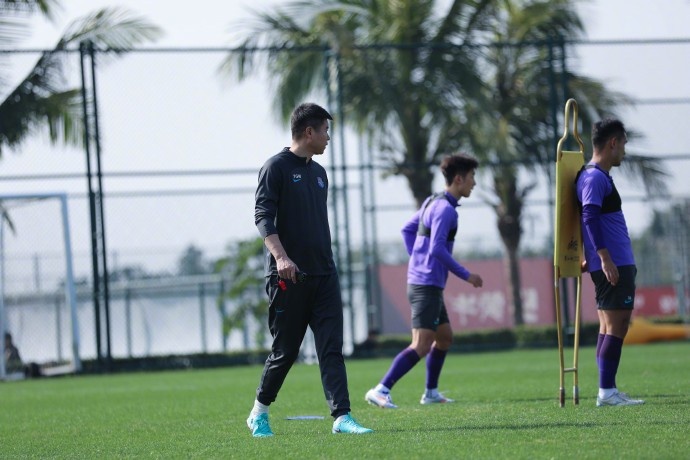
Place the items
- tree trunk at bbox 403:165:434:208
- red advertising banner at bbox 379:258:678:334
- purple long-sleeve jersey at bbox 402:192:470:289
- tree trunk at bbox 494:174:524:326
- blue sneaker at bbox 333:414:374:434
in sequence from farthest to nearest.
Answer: red advertising banner at bbox 379:258:678:334 < tree trunk at bbox 494:174:524:326 < tree trunk at bbox 403:165:434:208 < purple long-sleeve jersey at bbox 402:192:470:289 < blue sneaker at bbox 333:414:374:434

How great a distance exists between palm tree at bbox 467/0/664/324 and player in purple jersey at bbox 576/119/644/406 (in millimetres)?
10557

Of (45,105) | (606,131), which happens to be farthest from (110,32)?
(606,131)

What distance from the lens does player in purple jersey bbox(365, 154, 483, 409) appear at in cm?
938

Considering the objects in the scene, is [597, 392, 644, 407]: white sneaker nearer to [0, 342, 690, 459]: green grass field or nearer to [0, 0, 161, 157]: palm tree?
[0, 342, 690, 459]: green grass field

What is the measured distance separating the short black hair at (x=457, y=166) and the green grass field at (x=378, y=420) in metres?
1.84

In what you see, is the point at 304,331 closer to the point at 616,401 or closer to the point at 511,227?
the point at 616,401

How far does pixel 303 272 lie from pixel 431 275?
2458 millimetres

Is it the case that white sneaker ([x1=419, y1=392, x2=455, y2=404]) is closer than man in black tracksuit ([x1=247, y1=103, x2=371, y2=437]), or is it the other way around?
man in black tracksuit ([x1=247, y1=103, x2=371, y2=437])

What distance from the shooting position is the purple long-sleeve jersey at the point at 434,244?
9.27 m

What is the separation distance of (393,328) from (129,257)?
5781mm

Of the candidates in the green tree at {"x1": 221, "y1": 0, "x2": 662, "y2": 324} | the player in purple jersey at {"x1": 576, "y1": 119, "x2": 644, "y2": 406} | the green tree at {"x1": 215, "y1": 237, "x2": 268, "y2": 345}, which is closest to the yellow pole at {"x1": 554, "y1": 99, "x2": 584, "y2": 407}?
the player in purple jersey at {"x1": 576, "y1": 119, "x2": 644, "y2": 406}

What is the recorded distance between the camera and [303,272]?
7305 mm

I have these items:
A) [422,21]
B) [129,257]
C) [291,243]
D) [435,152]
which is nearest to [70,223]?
[129,257]

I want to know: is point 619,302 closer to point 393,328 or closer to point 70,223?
point 70,223
